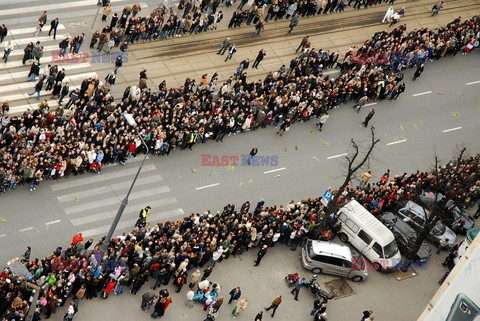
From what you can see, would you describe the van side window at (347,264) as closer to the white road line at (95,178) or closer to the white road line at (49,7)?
the white road line at (95,178)

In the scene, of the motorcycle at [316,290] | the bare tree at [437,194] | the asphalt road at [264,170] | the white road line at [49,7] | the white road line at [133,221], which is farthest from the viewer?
the white road line at [49,7]

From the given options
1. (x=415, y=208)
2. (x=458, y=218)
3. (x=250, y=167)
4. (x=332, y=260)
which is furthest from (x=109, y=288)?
(x=458, y=218)

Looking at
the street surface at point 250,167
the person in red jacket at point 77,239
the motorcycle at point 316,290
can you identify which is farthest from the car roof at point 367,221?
the person in red jacket at point 77,239

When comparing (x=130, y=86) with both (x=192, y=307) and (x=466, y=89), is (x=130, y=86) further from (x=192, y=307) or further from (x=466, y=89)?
(x=466, y=89)

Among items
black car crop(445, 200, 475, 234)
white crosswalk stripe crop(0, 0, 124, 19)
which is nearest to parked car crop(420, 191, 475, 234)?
black car crop(445, 200, 475, 234)

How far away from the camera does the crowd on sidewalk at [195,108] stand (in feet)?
149

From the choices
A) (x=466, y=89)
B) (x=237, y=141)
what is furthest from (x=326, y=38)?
(x=237, y=141)

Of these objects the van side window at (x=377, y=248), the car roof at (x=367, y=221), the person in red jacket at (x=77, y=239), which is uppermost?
the car roof at (x=367, y=221)

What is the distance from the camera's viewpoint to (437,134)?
186 ft

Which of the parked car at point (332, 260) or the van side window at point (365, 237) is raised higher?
the van side window at point (365, 237)

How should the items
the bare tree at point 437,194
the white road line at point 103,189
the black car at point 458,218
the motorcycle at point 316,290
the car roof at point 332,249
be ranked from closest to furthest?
the motorcycle at point 316,290 → the car roof at point 332,249 → the white road line at point 103,189 → the bare tree at point 437,194 → the black car at point 458,218

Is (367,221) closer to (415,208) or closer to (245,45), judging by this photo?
(415,208)

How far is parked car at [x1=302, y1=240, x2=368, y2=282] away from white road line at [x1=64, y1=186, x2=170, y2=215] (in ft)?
27.3

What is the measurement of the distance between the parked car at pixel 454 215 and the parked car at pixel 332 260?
6.68 metres
